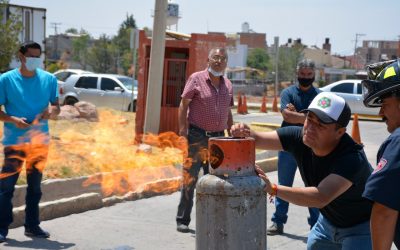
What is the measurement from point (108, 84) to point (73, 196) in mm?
14411

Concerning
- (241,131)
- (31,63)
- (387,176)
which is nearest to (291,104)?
(31,63)

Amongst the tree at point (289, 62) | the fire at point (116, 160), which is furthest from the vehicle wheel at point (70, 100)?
the tree at point (289, 62)

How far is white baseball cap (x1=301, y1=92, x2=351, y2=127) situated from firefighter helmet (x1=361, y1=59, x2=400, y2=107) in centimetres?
46

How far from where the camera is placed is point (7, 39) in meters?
19.0

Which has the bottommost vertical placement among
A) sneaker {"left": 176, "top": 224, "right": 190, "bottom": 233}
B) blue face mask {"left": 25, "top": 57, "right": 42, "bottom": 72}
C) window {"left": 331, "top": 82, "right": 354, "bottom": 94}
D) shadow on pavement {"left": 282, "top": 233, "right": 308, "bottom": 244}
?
shadow on pavement {"left": 282, "top": 233, "right": 308, "bottom": 244}

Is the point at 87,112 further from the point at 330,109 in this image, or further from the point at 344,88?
the point at 344,88

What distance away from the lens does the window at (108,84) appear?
875 inches

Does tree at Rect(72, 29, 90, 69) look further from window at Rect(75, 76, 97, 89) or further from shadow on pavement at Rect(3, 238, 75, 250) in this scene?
shadow on pavement at Rect(3, 238, 75, 250)

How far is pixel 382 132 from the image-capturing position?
797 inches

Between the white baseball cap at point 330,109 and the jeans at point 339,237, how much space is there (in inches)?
25.3

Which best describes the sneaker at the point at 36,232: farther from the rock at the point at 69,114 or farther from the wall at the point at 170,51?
the rock at the point at 69,114

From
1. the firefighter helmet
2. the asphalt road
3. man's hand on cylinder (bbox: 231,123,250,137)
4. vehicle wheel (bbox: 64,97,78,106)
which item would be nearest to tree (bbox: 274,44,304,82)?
vehicle wheel (bbox: 64,97,78,106)

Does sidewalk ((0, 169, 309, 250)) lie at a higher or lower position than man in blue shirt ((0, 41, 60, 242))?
lower

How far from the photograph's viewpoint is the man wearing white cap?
3.62 m
